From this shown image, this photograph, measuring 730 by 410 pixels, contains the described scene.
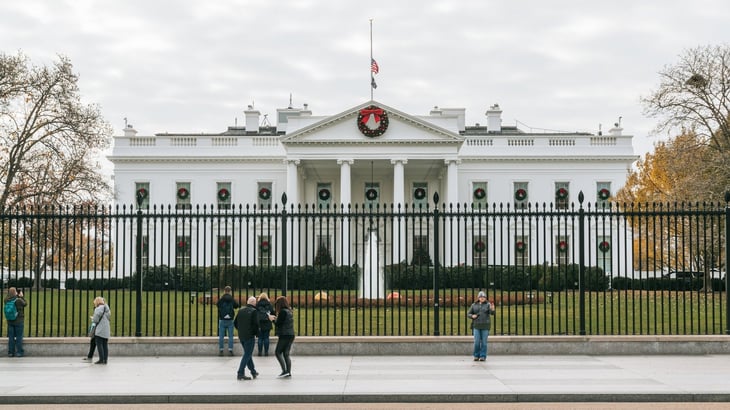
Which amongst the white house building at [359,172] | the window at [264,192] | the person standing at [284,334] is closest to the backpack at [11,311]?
the person standing at [284,334]

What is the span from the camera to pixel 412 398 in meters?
11.4

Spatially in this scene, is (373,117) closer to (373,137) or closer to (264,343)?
(373,137)

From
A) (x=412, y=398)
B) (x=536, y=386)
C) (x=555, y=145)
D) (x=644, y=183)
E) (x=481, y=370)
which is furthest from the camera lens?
(x=555, y=145)

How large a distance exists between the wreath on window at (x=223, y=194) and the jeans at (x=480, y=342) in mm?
46835

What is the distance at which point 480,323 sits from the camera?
1505 centimetres

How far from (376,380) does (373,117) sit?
43.0 m

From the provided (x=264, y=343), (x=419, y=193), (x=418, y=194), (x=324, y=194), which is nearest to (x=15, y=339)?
(x=264, y=343)

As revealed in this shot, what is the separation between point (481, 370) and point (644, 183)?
125 feet

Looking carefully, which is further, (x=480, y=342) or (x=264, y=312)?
(x=480, y=342)

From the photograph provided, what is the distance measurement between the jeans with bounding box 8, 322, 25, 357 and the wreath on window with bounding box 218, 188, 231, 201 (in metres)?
44.3

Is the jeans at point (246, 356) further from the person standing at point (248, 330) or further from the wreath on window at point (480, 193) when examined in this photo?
the wreath on window at point (480, 193)

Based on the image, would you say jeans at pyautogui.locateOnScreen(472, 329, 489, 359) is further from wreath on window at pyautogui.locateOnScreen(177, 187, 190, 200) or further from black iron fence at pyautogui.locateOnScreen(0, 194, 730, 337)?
wreath on window at pyautogui.locateOnScreen(177, 187, 190, 200)

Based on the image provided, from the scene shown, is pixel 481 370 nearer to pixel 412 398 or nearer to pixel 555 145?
pixel 412 398

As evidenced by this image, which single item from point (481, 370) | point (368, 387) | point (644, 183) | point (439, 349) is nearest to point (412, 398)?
point (368, 387)
